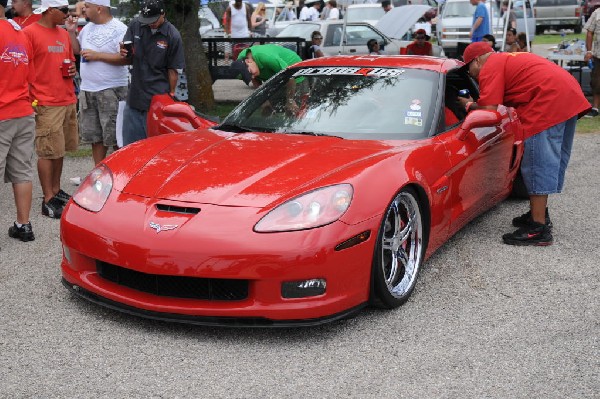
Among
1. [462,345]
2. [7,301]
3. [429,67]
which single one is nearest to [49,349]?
[7,301]

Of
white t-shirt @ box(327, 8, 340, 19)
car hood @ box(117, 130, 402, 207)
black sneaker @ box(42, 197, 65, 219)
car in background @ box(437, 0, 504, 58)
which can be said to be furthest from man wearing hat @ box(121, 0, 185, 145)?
white t-shirt @ box(327, 8, 340, 19)

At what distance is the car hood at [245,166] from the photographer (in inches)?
A: 153

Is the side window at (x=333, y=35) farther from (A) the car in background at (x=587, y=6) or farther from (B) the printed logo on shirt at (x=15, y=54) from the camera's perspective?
(A) the car in background at (x=587, y=6)

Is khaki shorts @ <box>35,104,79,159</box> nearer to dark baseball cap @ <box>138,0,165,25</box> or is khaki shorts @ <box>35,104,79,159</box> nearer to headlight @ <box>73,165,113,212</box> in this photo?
dark baseball cap @ <box>138,0,165,25</box>

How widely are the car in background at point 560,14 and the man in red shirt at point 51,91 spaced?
2949cm

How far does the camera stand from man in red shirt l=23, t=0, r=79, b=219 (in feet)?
20.3

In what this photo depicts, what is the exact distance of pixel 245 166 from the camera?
4.18m

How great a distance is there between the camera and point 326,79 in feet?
17.4

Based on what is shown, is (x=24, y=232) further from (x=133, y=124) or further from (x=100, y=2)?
(x=100, y=2)

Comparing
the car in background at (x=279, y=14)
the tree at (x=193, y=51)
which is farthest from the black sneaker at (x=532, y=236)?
the car in background at (x=279, y=14)

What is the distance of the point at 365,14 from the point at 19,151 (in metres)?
17.9

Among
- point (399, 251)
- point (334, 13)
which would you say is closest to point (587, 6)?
point (334, 13)

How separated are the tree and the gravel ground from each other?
777 cm

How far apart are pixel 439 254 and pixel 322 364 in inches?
75.9
